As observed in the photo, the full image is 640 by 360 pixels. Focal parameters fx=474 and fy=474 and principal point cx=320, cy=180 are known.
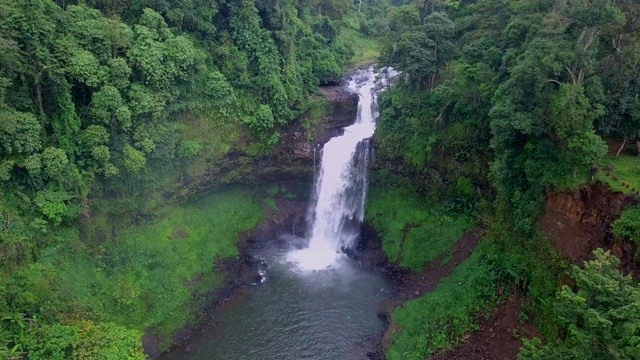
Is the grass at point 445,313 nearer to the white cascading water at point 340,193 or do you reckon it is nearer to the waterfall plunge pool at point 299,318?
the waterfall plunge pool at point 299,318

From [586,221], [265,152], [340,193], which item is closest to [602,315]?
[586,221]

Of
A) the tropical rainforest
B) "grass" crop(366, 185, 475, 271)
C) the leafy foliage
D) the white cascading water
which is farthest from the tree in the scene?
the white cascading water

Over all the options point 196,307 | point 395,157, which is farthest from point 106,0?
point 395,157

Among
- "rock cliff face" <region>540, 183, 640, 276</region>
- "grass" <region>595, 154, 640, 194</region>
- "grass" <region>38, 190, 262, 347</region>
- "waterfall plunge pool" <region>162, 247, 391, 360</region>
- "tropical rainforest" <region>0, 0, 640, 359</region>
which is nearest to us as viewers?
"rock cliff face" <region>540, 183, 640, 276</region>

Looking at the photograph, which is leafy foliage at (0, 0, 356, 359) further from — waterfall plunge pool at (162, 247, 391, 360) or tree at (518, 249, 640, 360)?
tree at (518, 249, 640, 360)

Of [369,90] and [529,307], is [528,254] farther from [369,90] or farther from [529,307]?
[369,90]

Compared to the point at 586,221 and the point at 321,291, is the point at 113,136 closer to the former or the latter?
the point at 321,291
